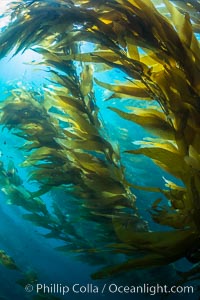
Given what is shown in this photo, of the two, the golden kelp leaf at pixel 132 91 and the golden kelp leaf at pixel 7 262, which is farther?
the golden kelp leaf at pixel 7 262

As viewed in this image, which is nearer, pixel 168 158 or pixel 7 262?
pixel 168 158

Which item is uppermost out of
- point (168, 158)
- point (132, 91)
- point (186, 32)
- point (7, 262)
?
point (186, 32)

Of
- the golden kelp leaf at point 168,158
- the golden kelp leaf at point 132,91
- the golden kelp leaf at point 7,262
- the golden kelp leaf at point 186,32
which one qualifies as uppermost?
the golden kelp leaf at point 186,32

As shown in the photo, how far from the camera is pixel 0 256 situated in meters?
3.26

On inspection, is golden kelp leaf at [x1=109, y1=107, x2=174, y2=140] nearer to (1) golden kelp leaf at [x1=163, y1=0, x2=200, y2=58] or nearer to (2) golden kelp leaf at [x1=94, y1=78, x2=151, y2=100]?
(2) golden kelp leaf at [x1=94, y1=78, x2=151, y2=100]

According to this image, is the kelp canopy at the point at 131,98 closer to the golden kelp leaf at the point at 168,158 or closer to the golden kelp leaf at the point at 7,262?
the golden kelp leaf at the point at 168,158

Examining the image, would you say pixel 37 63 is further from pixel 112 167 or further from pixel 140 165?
pixel 140 165

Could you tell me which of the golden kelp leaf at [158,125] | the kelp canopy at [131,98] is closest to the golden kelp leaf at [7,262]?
the kelp canopy at [131,98]

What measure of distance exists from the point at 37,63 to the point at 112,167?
0.89 meters

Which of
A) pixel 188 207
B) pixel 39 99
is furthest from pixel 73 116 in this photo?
pixel 188 207

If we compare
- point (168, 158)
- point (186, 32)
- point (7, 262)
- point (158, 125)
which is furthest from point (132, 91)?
point (7, 262)

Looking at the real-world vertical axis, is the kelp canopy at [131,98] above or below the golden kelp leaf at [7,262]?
above

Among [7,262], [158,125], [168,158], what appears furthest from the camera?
[7,262]

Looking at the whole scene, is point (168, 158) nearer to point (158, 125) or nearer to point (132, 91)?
point (158, 125)
